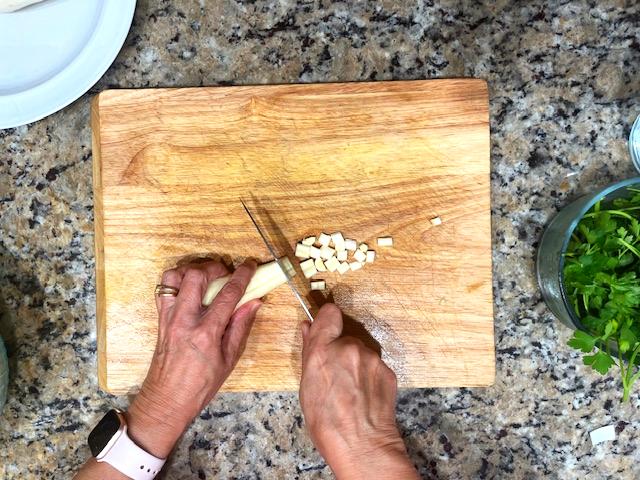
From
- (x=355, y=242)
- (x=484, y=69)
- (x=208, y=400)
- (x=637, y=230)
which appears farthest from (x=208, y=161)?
(x=637, y=230)

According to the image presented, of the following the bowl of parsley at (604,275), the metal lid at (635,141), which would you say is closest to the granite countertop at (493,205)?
the metal lid at (635,141)

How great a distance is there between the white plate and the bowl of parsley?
2.75 feet

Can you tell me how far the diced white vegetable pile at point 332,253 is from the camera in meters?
1.02

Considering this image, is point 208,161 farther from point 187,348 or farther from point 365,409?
point 365,409

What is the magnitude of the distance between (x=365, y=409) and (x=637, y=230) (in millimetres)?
528

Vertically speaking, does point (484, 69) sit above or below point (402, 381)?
above

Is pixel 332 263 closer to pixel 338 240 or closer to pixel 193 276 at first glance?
pixel 338 240

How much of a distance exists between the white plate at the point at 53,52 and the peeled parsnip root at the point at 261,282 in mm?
407

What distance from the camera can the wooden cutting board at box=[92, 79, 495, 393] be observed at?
102 cm

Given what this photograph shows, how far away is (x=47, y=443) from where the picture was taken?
112 cm

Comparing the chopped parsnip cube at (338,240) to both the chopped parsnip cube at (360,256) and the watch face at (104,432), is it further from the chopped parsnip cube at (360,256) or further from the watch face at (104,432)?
the watch face at (104,432)

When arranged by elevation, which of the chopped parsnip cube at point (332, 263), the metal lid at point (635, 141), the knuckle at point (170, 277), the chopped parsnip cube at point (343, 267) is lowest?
the chopped parsnip cube at point (343, 267)

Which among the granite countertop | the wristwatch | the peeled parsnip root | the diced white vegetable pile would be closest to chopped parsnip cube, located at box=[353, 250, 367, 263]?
the diced white vegetable pile

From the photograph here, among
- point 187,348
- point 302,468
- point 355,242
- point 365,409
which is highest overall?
point 355,242
